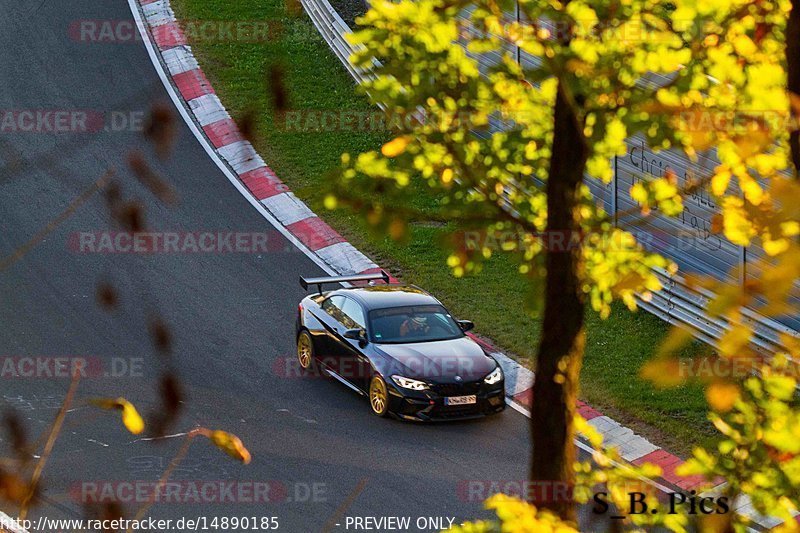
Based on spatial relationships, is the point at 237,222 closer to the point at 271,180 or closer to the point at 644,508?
the point at 271,180

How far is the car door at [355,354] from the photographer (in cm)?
1416

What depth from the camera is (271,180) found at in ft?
66.3

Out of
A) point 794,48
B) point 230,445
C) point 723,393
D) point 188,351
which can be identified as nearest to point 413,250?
point 188,351

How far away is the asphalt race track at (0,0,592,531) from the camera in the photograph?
1251 cm

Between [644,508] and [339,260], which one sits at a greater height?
[644,508]

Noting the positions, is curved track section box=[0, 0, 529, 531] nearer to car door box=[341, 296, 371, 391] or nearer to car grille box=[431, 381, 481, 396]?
car door box=[341, 296, 371, 391]

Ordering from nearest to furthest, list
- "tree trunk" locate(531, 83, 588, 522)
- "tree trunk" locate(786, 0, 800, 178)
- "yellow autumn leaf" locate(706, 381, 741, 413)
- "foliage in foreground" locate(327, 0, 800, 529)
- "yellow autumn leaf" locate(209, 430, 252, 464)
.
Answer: "yellow autumn leaf" locate(706, 381, 741, 413), "yellow autumn leaf" locate(209, 430, 252, 464), "tree trunk" locate(786, 0, 800, 178), "foliage in foreground" locate(327, 0, 800, 529), "tree trunk" locate(531, 83, 588, 522)

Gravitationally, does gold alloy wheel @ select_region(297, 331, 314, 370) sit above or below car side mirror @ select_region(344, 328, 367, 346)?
below

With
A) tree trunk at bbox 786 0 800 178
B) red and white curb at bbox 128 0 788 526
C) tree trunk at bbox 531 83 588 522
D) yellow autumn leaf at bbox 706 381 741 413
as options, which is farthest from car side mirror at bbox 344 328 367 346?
yellow autumn leaf at bbox 706 381 741 413

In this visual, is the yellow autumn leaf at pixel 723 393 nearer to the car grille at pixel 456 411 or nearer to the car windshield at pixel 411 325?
the car grille at pixel 456 411

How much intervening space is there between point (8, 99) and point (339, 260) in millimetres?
8403

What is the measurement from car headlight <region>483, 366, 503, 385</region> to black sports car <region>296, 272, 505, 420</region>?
12mm

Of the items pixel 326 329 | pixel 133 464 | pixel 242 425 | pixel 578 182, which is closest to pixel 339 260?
pixel 326 329

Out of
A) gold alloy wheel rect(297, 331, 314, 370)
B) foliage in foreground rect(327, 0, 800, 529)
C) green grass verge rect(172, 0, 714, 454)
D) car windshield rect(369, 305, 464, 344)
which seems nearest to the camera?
foliage in foreground rect(327, 0, 800, 529)
